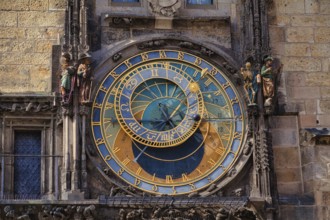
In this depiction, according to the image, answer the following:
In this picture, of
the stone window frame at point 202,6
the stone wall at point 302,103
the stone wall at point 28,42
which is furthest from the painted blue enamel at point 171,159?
the stone window frame at point 202,6

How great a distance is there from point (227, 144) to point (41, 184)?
8.77 ft

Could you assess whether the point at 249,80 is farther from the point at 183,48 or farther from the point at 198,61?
the point at 183,48

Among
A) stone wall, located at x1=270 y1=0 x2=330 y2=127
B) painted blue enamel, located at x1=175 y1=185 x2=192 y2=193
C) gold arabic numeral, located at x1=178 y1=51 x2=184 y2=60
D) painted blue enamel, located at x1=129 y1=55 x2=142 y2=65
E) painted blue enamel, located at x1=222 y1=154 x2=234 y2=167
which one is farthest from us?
stone wall, located at x1=270 y1=0 x2=330 y2=127

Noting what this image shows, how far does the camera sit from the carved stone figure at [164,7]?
16.8m

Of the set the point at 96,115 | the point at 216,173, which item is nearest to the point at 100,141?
the point at 96,115

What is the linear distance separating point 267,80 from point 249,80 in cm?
26

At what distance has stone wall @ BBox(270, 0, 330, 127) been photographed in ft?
55.1

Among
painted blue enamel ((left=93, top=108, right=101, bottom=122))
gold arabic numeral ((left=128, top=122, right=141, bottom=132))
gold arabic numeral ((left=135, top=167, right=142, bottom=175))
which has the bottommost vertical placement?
gold arabic numeral ((left=135, top=167, right=142, bottom=175))

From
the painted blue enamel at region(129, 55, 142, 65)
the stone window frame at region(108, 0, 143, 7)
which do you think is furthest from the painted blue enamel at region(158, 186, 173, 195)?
the stone window frame at region(108, 0, 143, 7)

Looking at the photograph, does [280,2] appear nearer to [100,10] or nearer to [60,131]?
[100,10]

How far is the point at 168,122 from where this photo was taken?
1628 centimetres

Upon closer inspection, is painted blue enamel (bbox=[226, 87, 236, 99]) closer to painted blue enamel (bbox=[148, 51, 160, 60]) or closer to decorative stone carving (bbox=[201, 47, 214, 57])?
decorative stone carving (bbox=[201, 47, 214, 57])

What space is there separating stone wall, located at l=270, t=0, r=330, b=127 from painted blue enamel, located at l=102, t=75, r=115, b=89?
2.48 metres

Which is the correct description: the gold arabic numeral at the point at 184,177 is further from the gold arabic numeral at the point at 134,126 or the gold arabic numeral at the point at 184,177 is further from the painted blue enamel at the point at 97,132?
the painted blue enamel at the point at 97,132
